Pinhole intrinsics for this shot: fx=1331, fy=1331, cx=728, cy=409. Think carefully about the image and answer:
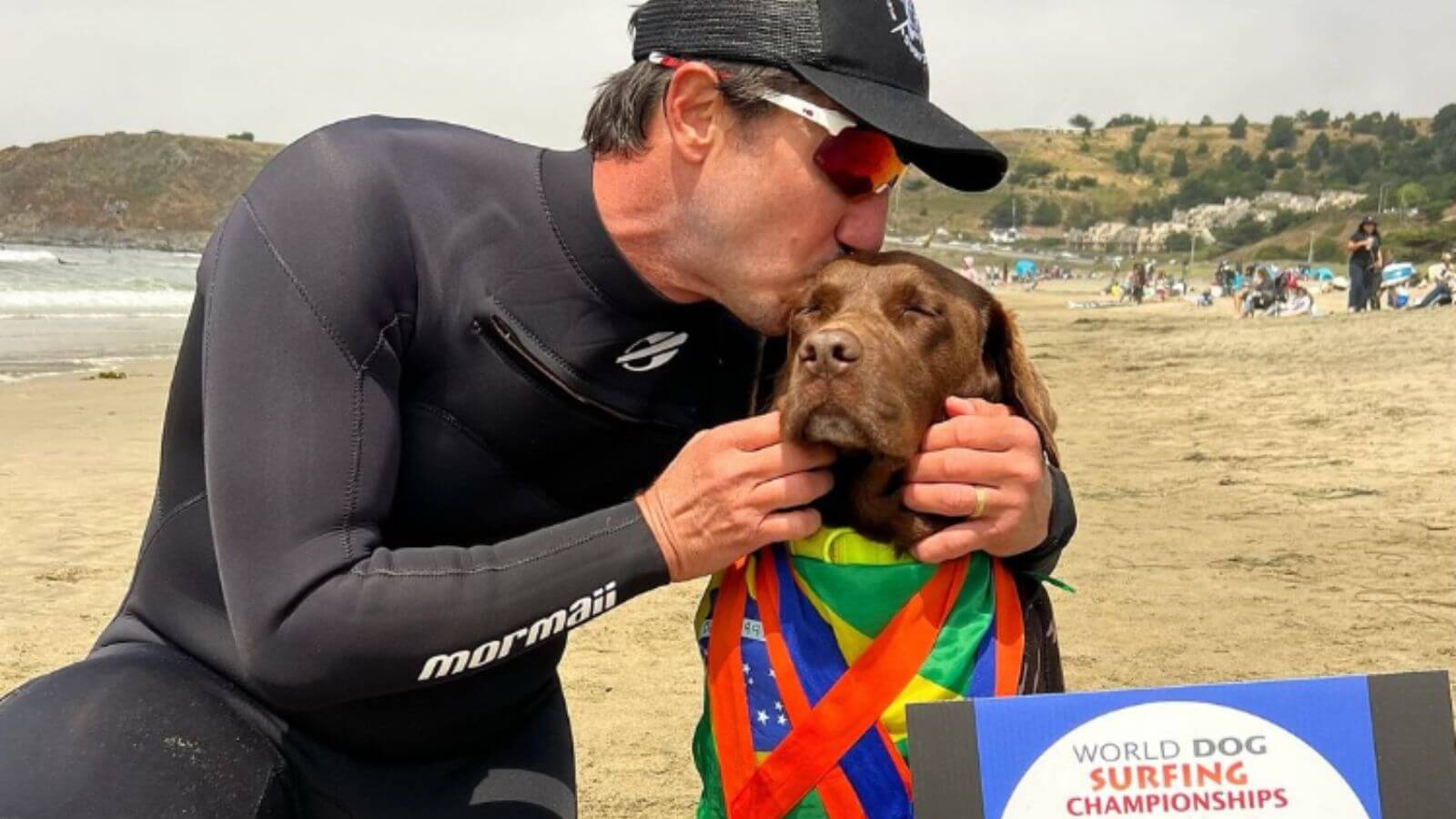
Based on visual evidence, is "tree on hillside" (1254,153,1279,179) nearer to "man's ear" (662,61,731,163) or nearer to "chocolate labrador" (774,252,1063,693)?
"chocolate labrador" (774,252,1063,693)

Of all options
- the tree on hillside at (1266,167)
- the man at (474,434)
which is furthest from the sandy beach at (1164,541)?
the tree on hillside at (1266,167)

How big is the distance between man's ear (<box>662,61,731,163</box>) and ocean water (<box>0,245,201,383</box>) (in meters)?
7.11

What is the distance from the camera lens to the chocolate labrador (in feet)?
8.47

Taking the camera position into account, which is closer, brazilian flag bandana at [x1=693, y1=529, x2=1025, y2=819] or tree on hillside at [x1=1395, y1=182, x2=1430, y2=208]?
brazilian flag bandana at [x1=693, y1=529, x2=1025, y2=819]

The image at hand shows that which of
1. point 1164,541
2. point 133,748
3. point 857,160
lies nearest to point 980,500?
point 857,160

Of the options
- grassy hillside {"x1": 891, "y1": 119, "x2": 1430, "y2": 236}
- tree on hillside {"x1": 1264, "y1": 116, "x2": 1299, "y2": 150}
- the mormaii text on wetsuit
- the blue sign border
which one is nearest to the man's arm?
the mormaii text on wetsuit

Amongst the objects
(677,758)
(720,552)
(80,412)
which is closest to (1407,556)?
(677,758)

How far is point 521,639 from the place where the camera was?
93.0 inches

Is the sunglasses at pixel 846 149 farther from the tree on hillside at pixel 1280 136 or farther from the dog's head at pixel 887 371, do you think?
the tree on hillside at pixel 1280 136

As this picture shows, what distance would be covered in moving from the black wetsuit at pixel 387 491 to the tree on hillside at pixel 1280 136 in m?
138

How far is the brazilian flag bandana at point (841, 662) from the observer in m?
2.59

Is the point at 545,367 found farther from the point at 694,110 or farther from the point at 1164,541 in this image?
the point at 1164,541

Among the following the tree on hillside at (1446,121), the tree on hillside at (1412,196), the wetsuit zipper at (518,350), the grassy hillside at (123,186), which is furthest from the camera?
the grassy hillside at (123,186)

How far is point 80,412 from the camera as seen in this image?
13.1m
